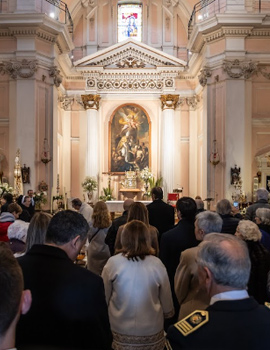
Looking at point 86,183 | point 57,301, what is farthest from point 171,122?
point 57,301

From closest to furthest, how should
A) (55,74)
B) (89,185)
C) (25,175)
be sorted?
(25,175)
(55,74)
(89,185)

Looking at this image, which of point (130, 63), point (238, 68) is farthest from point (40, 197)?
point (130, 63)

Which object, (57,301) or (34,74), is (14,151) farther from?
(57,301)

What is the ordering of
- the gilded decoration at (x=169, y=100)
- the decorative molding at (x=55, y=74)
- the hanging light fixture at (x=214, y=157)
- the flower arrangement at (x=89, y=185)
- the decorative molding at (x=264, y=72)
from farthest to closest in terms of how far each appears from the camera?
the gilded decoration at (x=169, y=100)
the flower arrangement at (x=89, y=185)
the decorative molding at (x=55, y=74)
the decorative molding at (x=264, y=72)
the hanging light fixture at (x=214, y=157)

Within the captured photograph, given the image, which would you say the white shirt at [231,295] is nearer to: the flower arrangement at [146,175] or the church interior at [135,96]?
the church interior at [135,96]

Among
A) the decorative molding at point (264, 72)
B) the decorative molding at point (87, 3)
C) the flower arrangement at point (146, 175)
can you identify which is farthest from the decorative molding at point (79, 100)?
the decorative molding at point (264, 72)

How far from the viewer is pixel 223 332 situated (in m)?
2.01

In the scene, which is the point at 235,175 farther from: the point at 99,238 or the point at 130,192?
the point at 99,238

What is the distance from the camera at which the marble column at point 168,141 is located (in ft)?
67.9

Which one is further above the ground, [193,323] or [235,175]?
[235,175]

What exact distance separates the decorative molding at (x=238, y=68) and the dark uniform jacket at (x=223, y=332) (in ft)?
49.3

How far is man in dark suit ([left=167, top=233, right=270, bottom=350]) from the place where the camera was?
2.00 meters

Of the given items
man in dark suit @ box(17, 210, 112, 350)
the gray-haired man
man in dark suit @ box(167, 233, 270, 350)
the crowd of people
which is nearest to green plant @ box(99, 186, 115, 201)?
the crowd of people

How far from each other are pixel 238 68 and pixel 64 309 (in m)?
15.1
